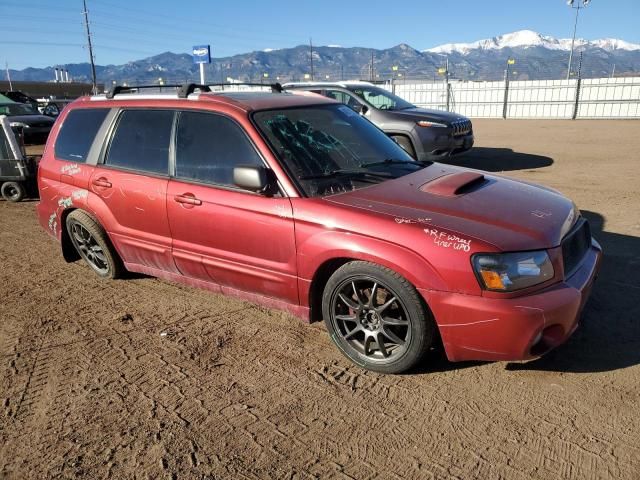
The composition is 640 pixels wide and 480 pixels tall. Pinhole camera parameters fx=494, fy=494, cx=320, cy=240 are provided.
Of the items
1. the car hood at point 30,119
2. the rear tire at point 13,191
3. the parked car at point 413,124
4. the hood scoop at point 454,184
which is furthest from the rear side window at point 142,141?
the car hood at point 30,119

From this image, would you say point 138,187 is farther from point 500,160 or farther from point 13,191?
point 500,160

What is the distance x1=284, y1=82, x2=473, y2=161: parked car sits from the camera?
9320mm

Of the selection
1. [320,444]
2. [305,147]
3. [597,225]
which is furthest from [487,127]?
[320,444]

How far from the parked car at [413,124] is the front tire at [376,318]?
247 inches

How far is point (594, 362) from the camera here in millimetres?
3094

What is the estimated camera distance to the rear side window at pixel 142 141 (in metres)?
3.92

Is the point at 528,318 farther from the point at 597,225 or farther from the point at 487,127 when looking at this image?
the point at 487,127

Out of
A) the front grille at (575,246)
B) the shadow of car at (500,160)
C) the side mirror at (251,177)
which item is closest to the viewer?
the front grille at (575,246)

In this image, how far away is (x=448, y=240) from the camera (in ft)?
8.84

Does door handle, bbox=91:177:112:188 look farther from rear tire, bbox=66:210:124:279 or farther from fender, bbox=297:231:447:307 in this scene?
fender, bbox=297:231:447:307

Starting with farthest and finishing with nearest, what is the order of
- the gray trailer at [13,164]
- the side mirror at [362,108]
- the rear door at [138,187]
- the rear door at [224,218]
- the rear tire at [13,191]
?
the side mirror at [362,108] < the rear tire at [13,191] < the gray trailer at [13,164] < the rear door at [138,187] < the rear door at [224,218]

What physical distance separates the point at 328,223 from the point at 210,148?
122 centimetres

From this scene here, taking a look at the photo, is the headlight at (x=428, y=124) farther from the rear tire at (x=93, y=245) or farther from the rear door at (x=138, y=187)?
the rear tire at (x=93, y=245)

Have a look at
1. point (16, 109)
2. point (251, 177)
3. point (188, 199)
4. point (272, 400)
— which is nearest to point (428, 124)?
point (188, 199)
